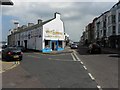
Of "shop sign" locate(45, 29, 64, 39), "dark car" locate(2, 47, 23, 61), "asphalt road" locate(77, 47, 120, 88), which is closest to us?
"asphalt road" locate(77, 47, 120, 88)

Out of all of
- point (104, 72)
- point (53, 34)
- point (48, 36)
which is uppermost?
point (53, 34)

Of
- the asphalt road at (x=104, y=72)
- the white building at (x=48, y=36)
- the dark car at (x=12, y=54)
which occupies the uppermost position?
the white building at (x=48, y=36)

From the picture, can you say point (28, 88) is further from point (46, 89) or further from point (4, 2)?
point (4, 2)

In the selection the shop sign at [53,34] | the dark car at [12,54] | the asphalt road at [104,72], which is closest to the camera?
the asphalt road at [104,72]

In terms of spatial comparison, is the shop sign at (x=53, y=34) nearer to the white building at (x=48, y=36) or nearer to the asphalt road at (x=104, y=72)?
the white building at (x=48, y=36)

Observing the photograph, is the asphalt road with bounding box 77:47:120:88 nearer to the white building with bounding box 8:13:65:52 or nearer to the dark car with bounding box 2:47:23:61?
the dark car with bounding box 2:47:23:61

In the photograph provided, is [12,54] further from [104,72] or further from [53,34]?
[53,34]

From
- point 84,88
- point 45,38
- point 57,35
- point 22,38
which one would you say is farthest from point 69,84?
point 22,38

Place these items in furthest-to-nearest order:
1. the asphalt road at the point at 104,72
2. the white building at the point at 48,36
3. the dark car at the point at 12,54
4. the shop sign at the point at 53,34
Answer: the shop sign at the point at 53,34, the white building at the point at 48,36, the dark car at the point at 12,54, the asphalt road at the point at 104,72

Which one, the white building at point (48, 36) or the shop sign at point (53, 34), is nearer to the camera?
the white building at point (48, 36)

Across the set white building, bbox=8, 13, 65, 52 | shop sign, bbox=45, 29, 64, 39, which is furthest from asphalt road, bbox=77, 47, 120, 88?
shop sign, bbox=45, 29, 64, 39

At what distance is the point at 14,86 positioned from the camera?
9547mm

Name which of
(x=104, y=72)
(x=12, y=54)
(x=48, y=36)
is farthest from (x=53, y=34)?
(x=104, y=72)

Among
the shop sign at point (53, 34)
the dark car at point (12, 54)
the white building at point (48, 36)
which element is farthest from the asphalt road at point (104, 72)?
the shop sign at point (53, 34)
